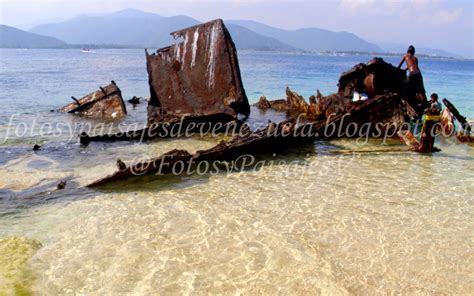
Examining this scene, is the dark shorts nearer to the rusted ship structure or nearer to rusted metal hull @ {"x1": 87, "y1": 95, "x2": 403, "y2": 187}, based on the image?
the rusted ship structure

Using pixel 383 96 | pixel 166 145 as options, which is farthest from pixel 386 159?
pixel 166 145

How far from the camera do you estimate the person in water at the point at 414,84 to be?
1067 cm

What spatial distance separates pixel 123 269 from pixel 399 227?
125 inches

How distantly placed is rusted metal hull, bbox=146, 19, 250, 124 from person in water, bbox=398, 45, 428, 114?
14.4ft

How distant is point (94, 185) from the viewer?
6.17 metres

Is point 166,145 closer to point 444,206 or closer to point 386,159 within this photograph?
point 386,159

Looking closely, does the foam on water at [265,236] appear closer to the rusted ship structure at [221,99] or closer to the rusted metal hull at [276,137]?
the rusted metal hull at [276,137]

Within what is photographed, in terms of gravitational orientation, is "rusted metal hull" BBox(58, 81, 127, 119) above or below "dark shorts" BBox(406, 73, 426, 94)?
below

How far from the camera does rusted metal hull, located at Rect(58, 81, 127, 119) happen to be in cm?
1300

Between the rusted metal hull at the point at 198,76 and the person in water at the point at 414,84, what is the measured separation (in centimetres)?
438

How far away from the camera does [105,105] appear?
13.2m

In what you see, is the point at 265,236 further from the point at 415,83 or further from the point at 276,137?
the point at 415,83

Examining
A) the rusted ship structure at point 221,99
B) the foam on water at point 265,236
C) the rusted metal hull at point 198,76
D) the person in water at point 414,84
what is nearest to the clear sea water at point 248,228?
the foam on water at point 265,236

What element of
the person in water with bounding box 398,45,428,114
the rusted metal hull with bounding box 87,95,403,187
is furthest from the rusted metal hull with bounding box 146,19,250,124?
the person in water with bounding box 398,45,428,114
